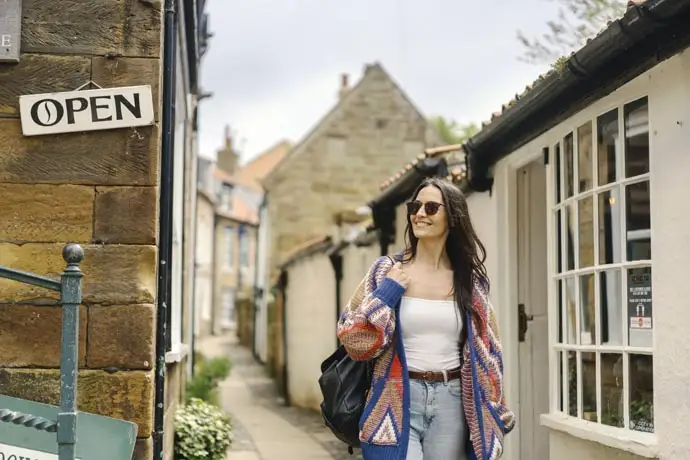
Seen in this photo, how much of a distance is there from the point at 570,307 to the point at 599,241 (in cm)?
56

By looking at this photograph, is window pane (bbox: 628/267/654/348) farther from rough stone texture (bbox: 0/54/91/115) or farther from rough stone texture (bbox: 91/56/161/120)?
rough stone texture (bbox: 0/54/91/115)

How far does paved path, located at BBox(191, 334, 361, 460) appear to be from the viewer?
9695 millimetres

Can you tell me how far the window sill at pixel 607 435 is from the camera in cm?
449

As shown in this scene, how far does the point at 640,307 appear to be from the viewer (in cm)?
473

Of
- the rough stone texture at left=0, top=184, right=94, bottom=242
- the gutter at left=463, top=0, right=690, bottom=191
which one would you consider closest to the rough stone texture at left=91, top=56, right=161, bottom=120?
the rough stone texture at left=0, top=184, right=94, bottom=242

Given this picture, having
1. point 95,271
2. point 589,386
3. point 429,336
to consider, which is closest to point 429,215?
point 429,336

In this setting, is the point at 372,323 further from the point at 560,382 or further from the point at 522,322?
the point at 522,322

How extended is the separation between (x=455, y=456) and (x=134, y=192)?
197 centimetres

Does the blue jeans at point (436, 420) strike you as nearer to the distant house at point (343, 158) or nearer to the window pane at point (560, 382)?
the window pane at point (560, 382)

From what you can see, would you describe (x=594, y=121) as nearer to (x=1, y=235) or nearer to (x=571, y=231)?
(x=571, y=231)

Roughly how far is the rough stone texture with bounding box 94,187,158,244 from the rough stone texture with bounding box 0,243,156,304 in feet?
0.17

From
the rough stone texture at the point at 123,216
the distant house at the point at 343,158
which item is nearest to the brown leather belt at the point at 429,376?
the rough stone texture at the point at 123,216

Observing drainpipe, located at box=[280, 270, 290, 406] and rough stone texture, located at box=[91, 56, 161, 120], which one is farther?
drainpipe, located at box=[280, 270, 290, 406]

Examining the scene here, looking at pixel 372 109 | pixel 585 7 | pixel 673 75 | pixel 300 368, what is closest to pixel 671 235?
pixel 673 75
